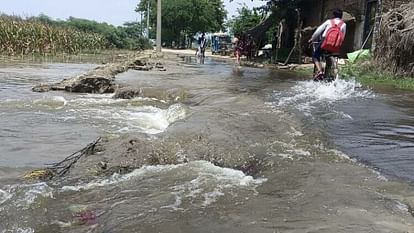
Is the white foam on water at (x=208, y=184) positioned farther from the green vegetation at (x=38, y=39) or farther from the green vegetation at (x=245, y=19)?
the green vegetation at (x=245, y=19)

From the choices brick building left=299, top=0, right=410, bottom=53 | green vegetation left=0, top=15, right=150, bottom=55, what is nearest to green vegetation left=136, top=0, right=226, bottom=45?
green vegetation left=0, top=15, right=150, bottom=55

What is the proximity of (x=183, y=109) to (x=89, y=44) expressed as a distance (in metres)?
35.8

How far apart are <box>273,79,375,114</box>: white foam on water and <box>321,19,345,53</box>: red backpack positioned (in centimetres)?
79

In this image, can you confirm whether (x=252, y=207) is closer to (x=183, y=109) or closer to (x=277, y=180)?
(x=277, y=180)

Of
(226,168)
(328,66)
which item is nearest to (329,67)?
(328,66)

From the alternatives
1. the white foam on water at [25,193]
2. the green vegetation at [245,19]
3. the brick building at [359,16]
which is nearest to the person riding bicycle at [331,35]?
the brick building at [359,16]

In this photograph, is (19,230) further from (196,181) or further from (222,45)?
(222,45)

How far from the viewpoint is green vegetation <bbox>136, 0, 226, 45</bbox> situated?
212 feet

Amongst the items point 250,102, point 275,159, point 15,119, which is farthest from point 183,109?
point 275,159

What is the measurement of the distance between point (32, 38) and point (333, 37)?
2434cm

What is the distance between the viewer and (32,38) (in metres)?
31.9

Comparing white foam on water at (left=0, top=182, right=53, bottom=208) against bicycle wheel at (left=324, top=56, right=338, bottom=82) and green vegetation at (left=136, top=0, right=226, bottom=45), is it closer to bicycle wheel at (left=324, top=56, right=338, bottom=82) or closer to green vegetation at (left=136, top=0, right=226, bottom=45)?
bicycle wheel at (left=324, top=56, right=338, bottom=82)

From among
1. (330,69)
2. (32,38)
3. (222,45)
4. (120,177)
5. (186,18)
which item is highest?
(186,18)

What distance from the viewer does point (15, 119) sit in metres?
9.25
